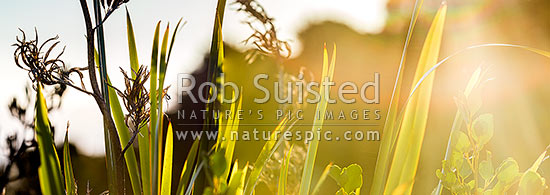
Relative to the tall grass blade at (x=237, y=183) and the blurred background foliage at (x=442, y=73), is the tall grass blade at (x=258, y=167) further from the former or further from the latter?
the blurred background foliage at (x=442, y=73)

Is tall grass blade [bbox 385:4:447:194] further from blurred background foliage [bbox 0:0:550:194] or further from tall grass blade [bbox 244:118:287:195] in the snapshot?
blurred background foliage [bbox 0:0:550:194]

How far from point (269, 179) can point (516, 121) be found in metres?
1.11

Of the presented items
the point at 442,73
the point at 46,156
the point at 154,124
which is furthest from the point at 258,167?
the point at 442,73

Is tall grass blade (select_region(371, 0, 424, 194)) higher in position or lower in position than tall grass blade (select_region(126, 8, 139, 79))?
lower

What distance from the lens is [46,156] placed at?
53cm

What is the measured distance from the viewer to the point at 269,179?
0.61m

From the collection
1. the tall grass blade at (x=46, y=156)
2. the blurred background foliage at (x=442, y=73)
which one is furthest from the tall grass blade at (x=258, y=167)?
the blurred background foliage at (x=442, y=73)

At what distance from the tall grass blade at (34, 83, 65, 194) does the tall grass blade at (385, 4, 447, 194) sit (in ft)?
1.28

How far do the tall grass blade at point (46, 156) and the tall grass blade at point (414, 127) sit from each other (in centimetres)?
39

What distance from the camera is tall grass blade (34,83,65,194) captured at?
521 mm

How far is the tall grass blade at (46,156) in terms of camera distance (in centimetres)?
52

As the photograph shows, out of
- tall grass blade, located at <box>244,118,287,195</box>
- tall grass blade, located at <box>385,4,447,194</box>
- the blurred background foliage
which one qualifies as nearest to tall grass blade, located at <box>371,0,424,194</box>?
tall grass blade, located at <box>385,4,447,194</box>

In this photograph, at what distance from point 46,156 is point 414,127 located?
0.43 meters

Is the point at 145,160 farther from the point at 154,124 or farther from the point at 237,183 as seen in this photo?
the point at 237,183
